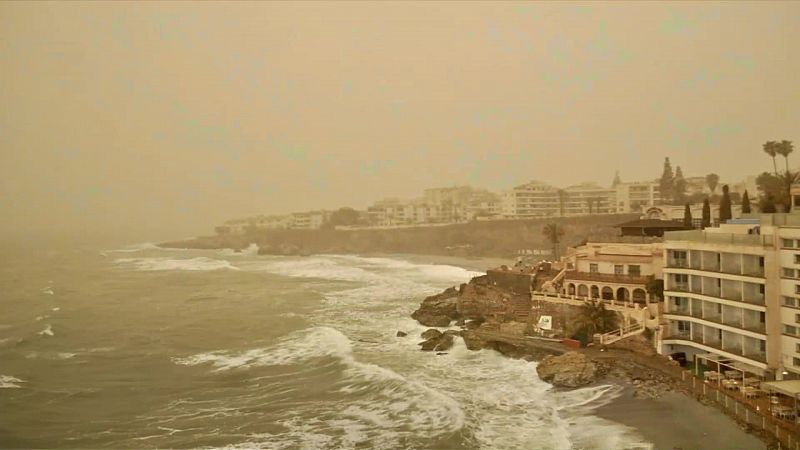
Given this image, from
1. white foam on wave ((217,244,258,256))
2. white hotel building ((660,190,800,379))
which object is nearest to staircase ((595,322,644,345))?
white hotel building ((660,190,800,379))

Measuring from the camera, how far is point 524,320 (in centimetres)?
3081

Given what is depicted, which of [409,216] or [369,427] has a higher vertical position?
[409,216]

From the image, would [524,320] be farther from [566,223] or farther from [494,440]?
[566,223]

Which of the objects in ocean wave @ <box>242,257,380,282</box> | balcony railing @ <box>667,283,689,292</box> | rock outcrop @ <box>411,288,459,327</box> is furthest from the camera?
ocean wave @ <box>242,257,380,282</box>

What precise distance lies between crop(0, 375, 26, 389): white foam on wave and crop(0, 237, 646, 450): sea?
0.12 m


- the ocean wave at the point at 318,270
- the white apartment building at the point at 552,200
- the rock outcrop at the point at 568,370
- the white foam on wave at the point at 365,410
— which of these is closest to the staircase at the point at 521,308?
Answer: the rock outcrop at the point at 568,370

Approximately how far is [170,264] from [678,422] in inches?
3084

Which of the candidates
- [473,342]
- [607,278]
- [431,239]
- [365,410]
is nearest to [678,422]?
[365,410]

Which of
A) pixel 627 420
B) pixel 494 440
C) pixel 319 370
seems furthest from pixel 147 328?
pixel 627 420

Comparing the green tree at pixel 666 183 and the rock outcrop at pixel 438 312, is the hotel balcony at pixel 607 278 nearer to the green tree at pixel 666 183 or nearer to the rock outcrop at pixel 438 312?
the rock outcrop at pixel 438 312

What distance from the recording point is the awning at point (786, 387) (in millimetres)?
16672

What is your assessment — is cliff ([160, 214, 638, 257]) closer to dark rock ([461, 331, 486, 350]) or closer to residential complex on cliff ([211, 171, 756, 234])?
residential complex on cliff ([211, 171, 756, 234])

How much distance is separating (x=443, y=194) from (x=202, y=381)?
130m

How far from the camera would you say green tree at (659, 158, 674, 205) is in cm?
8600
